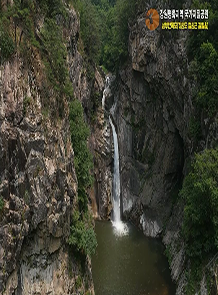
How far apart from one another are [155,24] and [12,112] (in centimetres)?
1705

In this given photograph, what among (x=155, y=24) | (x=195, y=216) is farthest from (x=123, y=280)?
(x=155, y=24)

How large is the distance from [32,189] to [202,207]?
982cm

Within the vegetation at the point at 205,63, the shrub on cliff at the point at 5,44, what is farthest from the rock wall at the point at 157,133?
the shrub on cliff at the point at 5,44

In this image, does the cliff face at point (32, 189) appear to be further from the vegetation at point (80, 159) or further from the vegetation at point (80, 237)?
the vegetation at point (80, 159)

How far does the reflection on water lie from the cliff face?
4.99 meters

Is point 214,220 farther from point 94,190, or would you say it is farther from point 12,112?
point 94,190

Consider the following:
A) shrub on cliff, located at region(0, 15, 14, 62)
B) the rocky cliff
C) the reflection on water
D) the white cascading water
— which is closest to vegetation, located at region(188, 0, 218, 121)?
the rocky cliff

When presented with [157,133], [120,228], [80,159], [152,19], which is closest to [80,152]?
[80,159]

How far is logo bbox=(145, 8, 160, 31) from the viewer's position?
23298mm

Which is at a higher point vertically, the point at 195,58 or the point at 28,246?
the point at 195,58

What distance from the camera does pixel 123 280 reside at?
19109 millimetres

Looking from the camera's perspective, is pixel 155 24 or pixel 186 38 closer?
pixel 186 38

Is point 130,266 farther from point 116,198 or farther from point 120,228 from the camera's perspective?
point 116,198

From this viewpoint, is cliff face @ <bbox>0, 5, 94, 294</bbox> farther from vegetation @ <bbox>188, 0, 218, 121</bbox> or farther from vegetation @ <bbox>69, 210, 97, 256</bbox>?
vegetation @ <bbox>188, 0, 218, 121</bbox>
